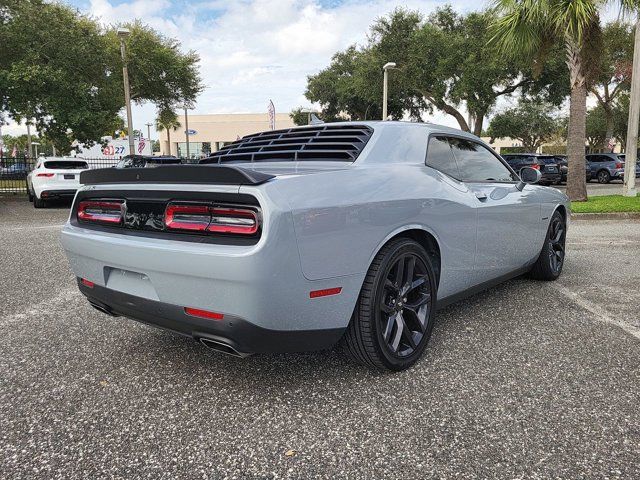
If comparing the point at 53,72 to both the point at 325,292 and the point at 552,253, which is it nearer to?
the point at 552,253

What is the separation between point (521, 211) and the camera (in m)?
4.20

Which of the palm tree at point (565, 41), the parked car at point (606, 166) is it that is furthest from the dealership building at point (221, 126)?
the palm tree at point (565, 41)

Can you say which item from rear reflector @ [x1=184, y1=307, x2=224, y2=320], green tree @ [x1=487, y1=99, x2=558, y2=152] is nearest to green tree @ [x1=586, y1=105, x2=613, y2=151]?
green tree @ [x1=487, y1=99, x2=558, y2=152]

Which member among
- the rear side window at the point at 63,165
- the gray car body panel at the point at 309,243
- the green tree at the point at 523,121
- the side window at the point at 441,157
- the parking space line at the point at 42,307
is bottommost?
the parking space line at the point at 42,307

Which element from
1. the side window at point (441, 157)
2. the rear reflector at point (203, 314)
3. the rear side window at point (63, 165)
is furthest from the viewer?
the rear side window at point (63, 165)

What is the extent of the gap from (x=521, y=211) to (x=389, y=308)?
200 centimetres

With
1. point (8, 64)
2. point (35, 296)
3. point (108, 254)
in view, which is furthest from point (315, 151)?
point (8, 64)

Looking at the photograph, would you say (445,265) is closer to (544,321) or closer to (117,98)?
(544,321)

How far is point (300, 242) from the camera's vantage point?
227 cm

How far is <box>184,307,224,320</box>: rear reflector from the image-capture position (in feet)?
7.64

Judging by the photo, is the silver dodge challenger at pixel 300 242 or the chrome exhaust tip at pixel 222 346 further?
the chrome exhaust tip at pixel 222 346

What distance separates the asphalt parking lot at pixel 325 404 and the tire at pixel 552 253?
888mm

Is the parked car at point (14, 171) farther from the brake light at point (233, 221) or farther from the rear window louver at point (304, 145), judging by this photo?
the brake light at point (233, 221)

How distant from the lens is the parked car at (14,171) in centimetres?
2022
